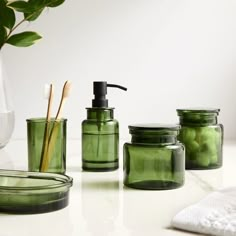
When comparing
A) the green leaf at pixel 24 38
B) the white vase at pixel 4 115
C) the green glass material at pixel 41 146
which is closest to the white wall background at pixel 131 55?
the white vase at pixel 4 115

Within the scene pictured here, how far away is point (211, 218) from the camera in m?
0.57

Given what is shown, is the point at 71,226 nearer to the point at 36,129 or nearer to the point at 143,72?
the point at 36,129

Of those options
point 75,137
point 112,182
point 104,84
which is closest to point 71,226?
point 112,182

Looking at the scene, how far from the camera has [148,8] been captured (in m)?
1.34

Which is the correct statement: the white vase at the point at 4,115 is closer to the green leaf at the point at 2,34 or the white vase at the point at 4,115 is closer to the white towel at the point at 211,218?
the green leaf at the point at 2,34

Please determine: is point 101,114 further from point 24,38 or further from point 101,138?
point 24,38

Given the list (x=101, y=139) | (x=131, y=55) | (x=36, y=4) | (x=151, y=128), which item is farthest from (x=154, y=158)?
(x=131, y=55)

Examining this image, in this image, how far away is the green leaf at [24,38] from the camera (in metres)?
0.96

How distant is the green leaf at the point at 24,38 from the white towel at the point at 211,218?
0.48 m

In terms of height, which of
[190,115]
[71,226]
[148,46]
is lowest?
[71,226]

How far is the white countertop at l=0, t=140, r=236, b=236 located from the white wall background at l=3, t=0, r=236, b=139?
429mm

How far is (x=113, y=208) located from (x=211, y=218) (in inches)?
Answer: 5.4

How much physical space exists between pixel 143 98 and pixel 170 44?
151 millimetres

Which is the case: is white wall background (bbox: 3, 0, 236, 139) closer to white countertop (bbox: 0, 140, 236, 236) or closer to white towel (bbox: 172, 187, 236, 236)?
white countertop (bbox: 0, 140, 236, 236)
